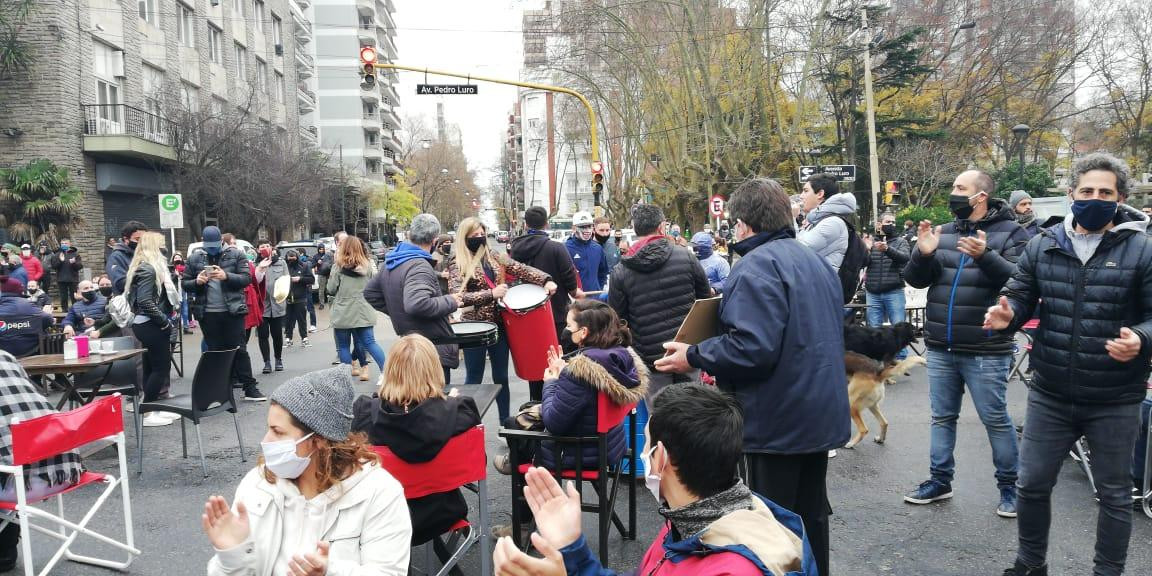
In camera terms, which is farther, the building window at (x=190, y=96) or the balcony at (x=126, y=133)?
the building window at (x=190, y=96)

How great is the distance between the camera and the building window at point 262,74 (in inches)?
1554

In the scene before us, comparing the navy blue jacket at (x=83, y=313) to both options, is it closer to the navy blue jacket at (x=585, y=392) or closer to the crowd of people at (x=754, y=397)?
the crowd of people at (x=754, y=397)

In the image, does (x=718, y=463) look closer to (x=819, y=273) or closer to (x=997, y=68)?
(x=819, y=273)

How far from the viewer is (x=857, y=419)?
6.44 metres

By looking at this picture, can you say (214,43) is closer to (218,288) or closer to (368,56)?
(368,56)

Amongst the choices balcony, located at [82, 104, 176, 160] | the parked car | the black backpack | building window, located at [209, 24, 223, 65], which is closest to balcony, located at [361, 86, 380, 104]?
building window, located at [209, 24, 223, 65]

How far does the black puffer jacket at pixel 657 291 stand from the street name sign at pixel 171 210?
1376cm

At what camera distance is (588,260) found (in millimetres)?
9484

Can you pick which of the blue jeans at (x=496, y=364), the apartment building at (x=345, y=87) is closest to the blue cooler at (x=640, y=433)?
the blue jeans at (x=496, y=364)

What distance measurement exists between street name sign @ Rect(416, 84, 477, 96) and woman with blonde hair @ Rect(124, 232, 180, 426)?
27.9 ft

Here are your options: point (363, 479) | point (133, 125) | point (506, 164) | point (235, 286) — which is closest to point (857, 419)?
point (363, 479)

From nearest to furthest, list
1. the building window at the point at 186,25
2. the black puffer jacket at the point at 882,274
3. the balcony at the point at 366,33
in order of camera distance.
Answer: the black puffer jacket at the point at 882,274 < the building window at the point at 186,25 < the balcony at the point at 366,33

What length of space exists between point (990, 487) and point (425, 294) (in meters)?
4.18

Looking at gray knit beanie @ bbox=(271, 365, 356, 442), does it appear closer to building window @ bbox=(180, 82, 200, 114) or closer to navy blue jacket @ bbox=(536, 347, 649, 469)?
navy blue jacket @ bbox=(536, 347, 649, 469)
